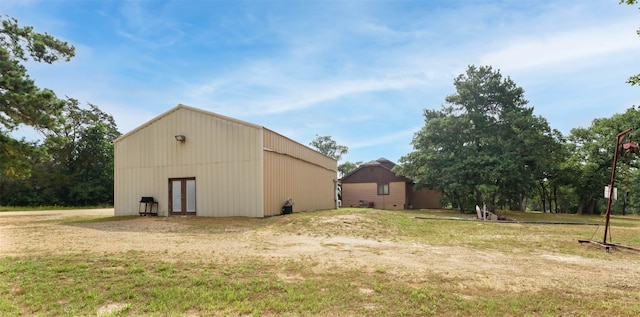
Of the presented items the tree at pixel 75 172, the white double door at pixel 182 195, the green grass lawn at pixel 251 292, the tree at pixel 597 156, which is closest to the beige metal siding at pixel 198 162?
the white double door at pixel 182 195

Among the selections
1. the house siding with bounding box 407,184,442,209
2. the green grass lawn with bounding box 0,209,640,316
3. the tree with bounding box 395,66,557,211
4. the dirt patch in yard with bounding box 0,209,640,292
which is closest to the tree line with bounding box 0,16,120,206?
the dirt patch in yard with bounding box 0,209,640,292

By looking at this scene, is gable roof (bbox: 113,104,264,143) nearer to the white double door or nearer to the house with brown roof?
the white double door

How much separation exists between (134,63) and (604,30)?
49.3ft

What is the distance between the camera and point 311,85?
16.2 meters

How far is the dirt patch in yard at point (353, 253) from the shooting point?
5.14 m

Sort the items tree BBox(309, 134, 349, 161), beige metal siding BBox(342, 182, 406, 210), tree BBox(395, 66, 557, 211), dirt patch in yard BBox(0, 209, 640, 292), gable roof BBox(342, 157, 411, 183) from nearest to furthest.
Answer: dirt patch in yard BBox(0, 209, 640, 292) → tree BBox(395, 66, 557, 211) → beige metal siding BBox(342, 182, 406, 210) → gable roof BBox(342, 157, 411, 183) → tree BBox(309, 134, 349, 161)

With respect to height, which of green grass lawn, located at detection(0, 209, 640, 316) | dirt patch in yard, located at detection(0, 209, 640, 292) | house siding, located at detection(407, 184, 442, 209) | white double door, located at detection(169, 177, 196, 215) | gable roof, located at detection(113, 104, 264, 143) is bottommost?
house siding, located at detection(407, 184, 442, 209)

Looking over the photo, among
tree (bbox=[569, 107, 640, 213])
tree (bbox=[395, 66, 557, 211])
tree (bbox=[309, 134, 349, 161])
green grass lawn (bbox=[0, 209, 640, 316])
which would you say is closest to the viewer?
green grass lawn (bbox=[0, 209, 640, 316])

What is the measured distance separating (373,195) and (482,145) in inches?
424

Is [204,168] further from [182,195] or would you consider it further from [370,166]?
[370,166]

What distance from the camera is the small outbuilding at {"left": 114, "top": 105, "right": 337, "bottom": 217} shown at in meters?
14.2

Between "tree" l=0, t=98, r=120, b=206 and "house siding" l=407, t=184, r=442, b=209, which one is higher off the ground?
"tree" l=0, t=98, r=120, b=206

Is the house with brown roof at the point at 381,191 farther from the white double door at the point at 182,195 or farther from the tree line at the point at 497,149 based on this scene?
the white double door at the point at 182,195

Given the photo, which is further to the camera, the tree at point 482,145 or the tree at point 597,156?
the tree at point 597,156
